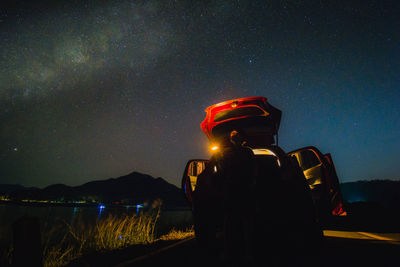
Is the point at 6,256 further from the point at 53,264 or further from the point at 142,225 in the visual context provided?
the point at 142,225

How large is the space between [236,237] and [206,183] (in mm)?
743

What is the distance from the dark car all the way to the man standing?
57 mm

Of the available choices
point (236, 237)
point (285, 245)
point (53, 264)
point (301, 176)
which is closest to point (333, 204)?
point (301, 176)

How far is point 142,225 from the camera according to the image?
682 cm

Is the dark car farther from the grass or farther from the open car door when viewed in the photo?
the grass

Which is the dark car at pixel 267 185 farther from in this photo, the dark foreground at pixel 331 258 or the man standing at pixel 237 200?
the dark foreground at pixel 331 258

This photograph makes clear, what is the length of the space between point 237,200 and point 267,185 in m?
0.40

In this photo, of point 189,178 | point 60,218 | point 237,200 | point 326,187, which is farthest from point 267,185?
point 60,218

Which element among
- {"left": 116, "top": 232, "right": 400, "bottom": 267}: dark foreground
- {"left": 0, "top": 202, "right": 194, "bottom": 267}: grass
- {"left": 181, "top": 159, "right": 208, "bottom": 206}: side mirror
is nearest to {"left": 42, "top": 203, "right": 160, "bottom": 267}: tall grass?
{"left": 0, "top": 202, "right": 194, "bottom": 267}: grass

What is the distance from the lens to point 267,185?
2.25 meters

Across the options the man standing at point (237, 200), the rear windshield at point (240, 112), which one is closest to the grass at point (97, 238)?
the rear windshield at point (240, 112)

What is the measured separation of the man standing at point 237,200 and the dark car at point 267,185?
0.06 m

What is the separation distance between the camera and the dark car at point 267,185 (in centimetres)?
213

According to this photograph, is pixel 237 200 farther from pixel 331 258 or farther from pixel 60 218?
pixel 60 218
